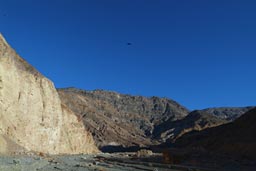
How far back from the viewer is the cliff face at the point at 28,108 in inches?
2613

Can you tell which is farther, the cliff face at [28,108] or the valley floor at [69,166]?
the cliff face at [28,108]

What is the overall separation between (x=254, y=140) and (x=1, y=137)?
5113 cm

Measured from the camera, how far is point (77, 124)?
110 m

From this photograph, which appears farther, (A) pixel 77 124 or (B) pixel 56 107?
(A) pixel 77 124

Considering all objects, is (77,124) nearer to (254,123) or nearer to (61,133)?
(61,133)

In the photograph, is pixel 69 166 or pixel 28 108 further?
pixel 28 108

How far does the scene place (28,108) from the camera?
2938 inches

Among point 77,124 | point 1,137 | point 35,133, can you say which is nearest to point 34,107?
point 35,133

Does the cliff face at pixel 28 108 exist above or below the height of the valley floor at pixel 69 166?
above

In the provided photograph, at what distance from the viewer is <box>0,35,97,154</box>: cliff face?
66.4 meters

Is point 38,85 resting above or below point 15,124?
above

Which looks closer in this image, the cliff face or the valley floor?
the valley floor

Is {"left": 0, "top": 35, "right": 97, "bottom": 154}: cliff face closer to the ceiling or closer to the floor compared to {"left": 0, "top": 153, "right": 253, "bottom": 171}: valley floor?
closer to the ceiling

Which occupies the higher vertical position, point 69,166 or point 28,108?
point 28,108
